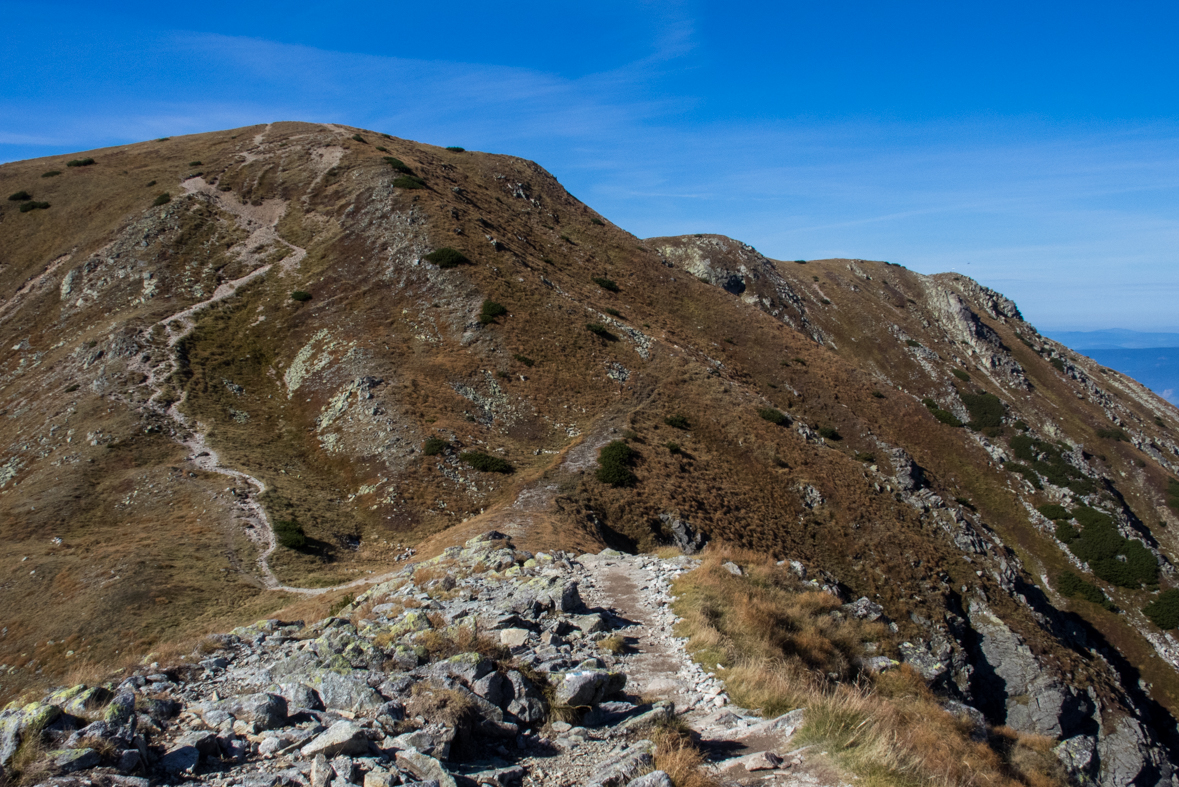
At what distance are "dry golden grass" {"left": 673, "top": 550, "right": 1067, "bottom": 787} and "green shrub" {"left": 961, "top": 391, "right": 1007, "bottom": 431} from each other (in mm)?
86171

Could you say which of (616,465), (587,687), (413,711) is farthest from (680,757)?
(616,465)

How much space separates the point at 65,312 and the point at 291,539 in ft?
159

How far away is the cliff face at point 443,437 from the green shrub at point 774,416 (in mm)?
418

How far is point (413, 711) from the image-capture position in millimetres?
9734

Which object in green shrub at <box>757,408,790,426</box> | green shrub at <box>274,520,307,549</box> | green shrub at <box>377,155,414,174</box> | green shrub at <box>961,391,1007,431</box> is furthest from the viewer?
green shrub at <box>961,391,1007,431</box>

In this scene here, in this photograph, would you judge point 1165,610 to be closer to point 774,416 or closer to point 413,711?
point 774,416

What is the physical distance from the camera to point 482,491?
37.7 metres

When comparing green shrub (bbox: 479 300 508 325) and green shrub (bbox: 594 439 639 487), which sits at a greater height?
green shrub (bbox: 479 300 508 325)

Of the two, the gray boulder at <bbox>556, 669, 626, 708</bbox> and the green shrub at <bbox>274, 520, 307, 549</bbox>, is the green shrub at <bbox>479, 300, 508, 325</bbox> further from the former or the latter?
the gray boulder at <bbox>556, 669, 626, 708</bbox>

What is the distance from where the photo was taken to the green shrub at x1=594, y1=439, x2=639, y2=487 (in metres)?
36.9

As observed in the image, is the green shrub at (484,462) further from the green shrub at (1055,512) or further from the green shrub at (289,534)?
the green shrub at (1055,512)

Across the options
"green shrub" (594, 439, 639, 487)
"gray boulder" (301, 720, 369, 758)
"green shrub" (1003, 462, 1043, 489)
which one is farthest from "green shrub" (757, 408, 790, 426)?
"gray boulder" (301, 720, 369, 758)

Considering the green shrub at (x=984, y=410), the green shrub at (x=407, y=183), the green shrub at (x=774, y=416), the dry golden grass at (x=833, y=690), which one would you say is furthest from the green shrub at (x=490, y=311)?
the green shrub at (x=984, y=410)

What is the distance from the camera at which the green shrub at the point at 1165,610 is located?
2368 inches
